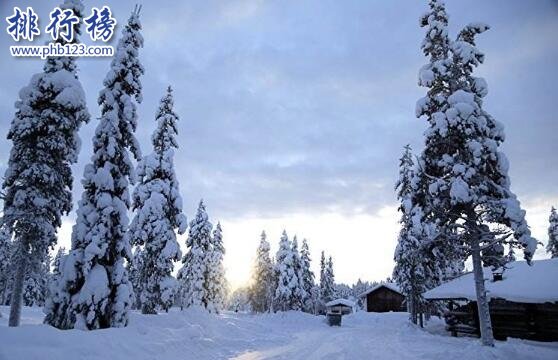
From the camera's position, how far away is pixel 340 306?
76.9 meters

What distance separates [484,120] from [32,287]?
2978 inches

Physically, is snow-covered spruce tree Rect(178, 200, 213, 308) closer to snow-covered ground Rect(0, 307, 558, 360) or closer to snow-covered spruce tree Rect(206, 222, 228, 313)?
snow-covered spruce tree Rect(206, 222, 228, 313)

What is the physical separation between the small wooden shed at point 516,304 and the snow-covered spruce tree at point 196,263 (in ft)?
97.1

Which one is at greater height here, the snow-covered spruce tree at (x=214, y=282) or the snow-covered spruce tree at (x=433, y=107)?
the snow-covered spruce tree at (x=433, y=107)

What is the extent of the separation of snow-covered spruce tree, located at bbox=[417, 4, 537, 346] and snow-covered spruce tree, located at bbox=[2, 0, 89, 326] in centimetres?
1929

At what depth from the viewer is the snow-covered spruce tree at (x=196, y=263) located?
155 ft

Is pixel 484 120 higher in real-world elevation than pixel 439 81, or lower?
lower

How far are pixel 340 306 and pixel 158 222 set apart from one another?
198 feet

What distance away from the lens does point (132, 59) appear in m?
18.2

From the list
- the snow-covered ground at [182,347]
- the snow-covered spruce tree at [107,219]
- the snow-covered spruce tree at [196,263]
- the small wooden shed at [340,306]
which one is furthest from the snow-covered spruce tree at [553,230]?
the snow-covered spruce tree at [107,219]

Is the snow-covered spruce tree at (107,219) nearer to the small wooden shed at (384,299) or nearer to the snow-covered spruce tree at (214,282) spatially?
the snow-covered spruce tree at (214,282)

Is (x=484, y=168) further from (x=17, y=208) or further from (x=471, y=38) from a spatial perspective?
(x=17, y=208)

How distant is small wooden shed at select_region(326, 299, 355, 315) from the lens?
7419cm

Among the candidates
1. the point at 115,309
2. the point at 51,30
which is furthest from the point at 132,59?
the point at 115,309
